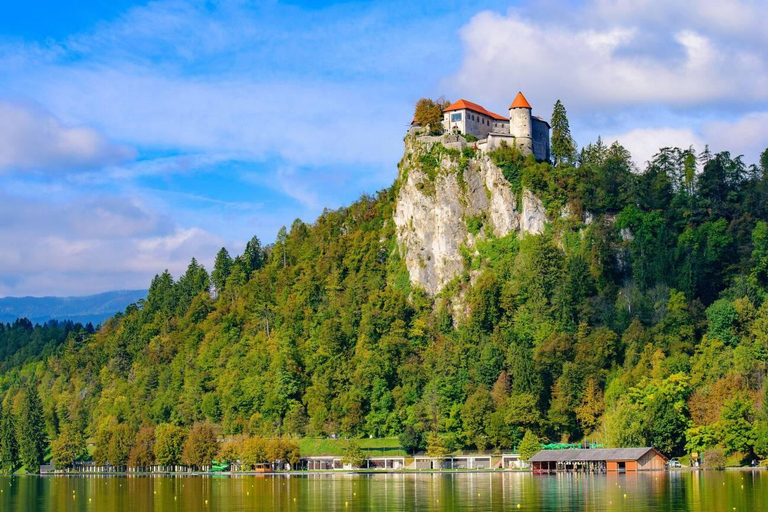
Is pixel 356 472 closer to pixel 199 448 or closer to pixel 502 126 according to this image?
pixel 199 448

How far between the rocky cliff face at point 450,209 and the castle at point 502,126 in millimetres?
3275

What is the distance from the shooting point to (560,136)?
166 meters

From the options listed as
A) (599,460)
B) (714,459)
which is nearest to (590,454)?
(599,460)

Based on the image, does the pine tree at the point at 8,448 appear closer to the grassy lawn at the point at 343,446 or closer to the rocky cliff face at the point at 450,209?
the grassy lawn at the point at 343,446

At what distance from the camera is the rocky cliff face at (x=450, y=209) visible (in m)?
161

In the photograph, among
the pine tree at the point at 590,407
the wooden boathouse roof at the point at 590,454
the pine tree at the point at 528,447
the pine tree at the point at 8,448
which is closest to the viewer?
the wooden boathouse roof at the point at 590,454

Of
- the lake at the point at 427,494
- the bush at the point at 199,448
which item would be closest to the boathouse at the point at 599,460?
the lake at the point at 427,494

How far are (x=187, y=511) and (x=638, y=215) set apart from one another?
92.4 meters

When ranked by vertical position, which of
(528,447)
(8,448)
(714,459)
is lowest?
(8,448)

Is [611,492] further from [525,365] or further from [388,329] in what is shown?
[388,329]

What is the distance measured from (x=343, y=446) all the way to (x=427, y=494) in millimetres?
57133

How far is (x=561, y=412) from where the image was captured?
434ft

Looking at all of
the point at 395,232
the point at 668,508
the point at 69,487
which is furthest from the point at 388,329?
the point at 668,508

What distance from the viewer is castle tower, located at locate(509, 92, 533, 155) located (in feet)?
540
